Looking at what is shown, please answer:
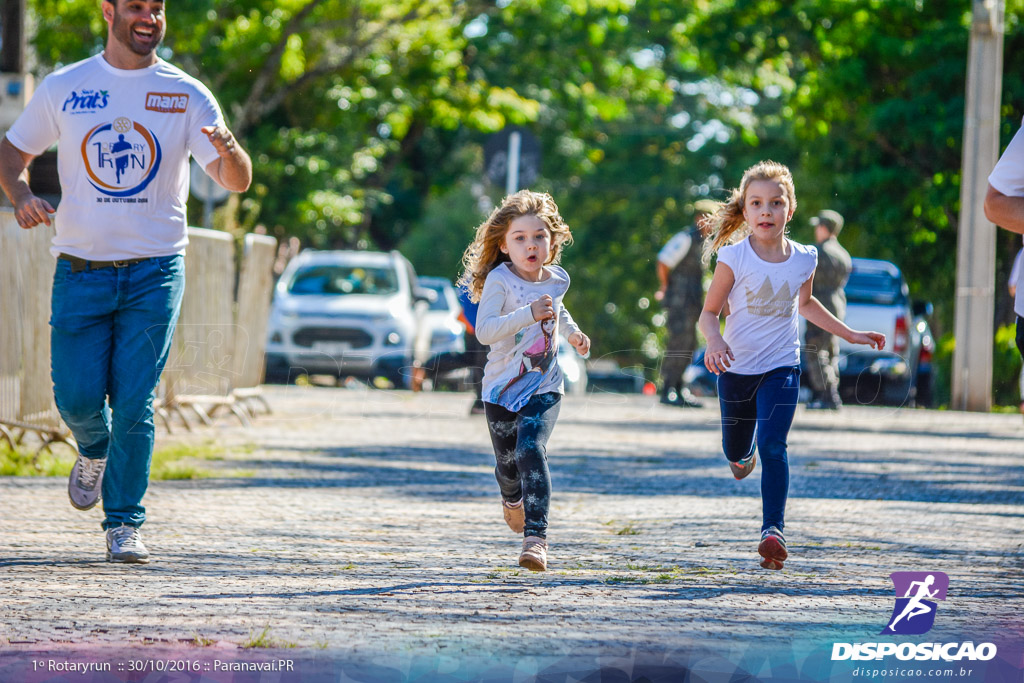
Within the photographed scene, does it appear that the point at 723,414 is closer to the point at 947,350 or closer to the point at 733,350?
the point at 733,350

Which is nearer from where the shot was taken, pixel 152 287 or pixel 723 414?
pixel 152 287

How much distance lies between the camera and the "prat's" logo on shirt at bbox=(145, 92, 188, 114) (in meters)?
5.90

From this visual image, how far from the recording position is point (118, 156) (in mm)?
5852

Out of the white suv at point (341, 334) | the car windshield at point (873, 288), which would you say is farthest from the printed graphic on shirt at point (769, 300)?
the car windshield at point (873, 288)

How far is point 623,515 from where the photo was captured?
7.66 m

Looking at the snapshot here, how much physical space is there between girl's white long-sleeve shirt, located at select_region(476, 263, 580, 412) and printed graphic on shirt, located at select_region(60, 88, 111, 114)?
5.17 feet

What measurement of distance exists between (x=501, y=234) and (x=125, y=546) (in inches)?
71.0

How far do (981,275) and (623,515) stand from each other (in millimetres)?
11621

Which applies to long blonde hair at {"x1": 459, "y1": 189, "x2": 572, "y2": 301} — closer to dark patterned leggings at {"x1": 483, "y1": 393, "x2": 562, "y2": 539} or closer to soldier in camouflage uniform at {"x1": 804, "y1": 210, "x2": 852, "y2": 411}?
dark patterned leggings at {"x1": 483, "y1": 393, "x2": 562, "y2": 539}

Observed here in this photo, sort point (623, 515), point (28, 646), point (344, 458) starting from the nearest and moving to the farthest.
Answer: point (28, 646) < point (623, 515) < point (344, 458)

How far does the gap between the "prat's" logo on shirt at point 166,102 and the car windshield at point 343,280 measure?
558 inches

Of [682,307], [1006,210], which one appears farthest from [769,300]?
[682,307]

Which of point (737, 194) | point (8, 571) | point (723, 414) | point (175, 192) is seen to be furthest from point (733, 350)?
point (8, 571)

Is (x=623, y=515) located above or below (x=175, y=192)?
below
